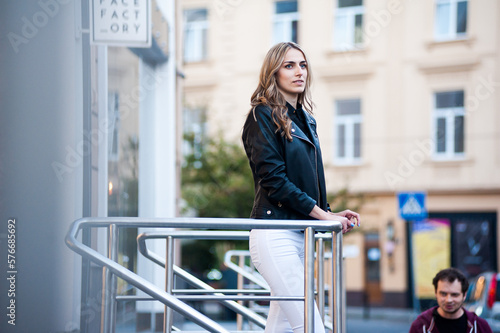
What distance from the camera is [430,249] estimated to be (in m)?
22.1

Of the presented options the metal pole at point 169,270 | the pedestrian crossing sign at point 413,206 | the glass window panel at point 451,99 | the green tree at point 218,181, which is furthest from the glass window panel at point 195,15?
the metal pole at point 169,270

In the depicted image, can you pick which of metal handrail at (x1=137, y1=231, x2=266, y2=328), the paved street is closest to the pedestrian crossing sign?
the paved street

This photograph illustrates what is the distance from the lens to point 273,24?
23.9 metres

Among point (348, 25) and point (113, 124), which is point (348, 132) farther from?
point (113, 124)

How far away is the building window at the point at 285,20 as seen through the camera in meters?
23.7

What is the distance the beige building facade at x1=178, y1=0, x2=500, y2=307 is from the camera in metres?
21.4

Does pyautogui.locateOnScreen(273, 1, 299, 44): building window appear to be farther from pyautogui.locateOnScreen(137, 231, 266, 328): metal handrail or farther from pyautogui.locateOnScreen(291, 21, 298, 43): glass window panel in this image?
pyautogui.locateOnScreen(137, 231, 266, 328): metal handrail

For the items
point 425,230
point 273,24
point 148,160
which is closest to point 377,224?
point 425,230

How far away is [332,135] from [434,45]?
3.97m

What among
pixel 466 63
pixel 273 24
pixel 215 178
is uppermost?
pixel 273 24

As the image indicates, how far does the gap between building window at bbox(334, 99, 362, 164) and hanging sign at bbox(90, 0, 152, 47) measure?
18.0 m

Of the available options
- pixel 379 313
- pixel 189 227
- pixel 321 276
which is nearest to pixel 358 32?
pixel 379 313

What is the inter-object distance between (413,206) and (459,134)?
7.61m

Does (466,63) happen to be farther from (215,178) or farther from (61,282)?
(61,282)
